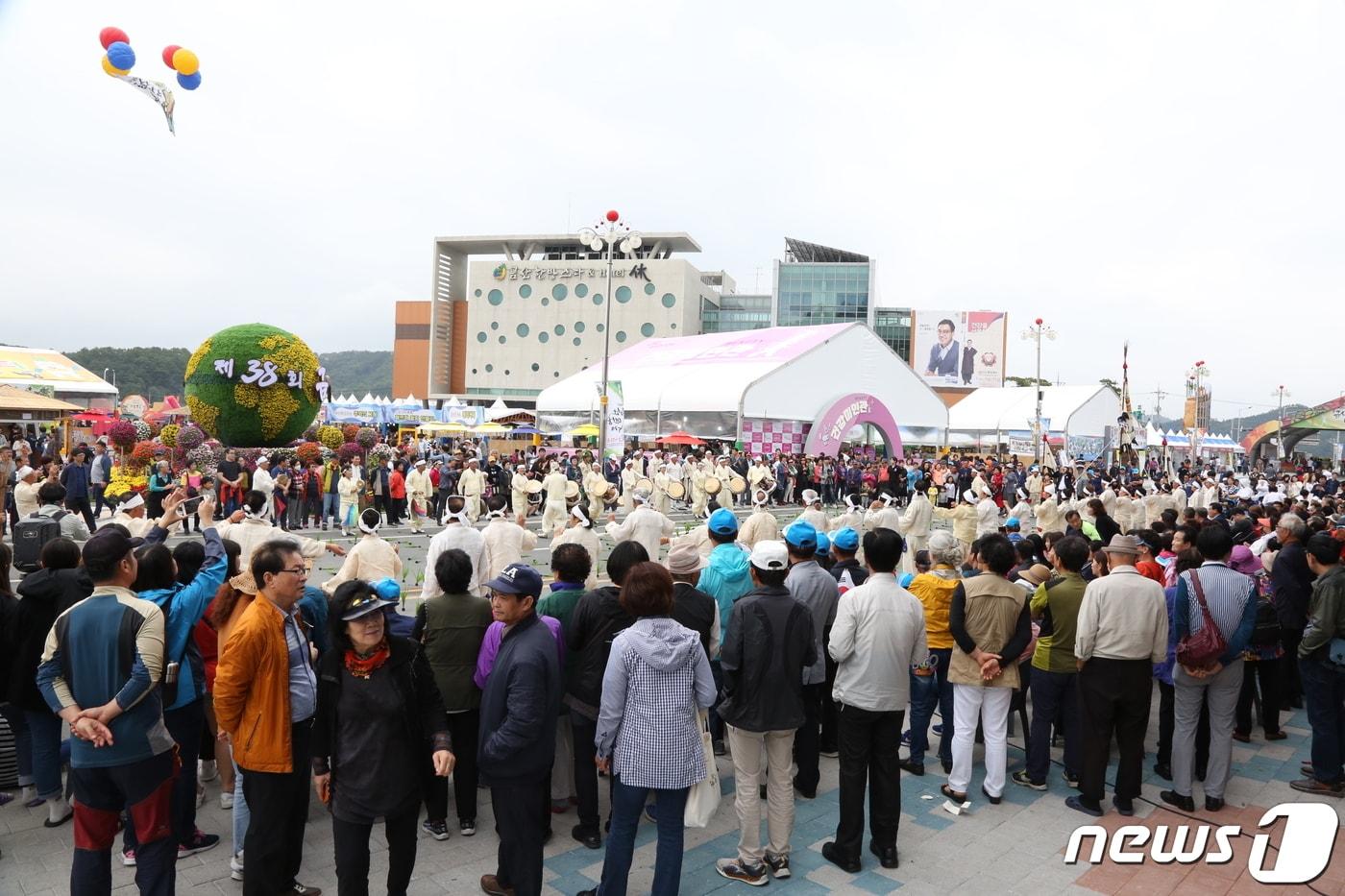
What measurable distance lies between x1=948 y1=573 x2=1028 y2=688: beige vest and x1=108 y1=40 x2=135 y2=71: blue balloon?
1085 centimetres

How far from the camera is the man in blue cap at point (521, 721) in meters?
3.32

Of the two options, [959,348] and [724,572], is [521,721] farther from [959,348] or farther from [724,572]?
[959,348]

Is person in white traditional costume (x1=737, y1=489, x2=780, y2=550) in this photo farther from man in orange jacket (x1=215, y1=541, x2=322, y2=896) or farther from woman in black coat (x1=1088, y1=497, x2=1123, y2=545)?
man in orange jacket (x1=215, y1=541, x2=322, y2=896)

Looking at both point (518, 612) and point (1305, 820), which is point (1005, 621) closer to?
point (1305, 820)

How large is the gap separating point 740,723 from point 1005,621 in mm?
1817

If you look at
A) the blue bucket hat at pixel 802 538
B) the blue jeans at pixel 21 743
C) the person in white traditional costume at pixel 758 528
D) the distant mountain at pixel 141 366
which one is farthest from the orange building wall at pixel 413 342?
the blue bucket hat at pixel 802 538

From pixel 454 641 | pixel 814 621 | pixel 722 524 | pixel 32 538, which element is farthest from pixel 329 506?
pixel 814 621

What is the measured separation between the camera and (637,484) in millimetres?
19469

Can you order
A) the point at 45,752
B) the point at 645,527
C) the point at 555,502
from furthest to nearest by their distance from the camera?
the point at 555,502, the point at 645,527, the point at 45,752

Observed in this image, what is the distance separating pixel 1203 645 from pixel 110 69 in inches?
480

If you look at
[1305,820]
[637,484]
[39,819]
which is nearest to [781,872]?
[1305,820]

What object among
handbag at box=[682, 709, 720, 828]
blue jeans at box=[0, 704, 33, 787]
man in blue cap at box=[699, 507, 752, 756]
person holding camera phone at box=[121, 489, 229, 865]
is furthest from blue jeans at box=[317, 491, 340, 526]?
handbag at box=[682, 709, 720, 828]

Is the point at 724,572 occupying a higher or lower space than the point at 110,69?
lower

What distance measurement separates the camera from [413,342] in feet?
230
